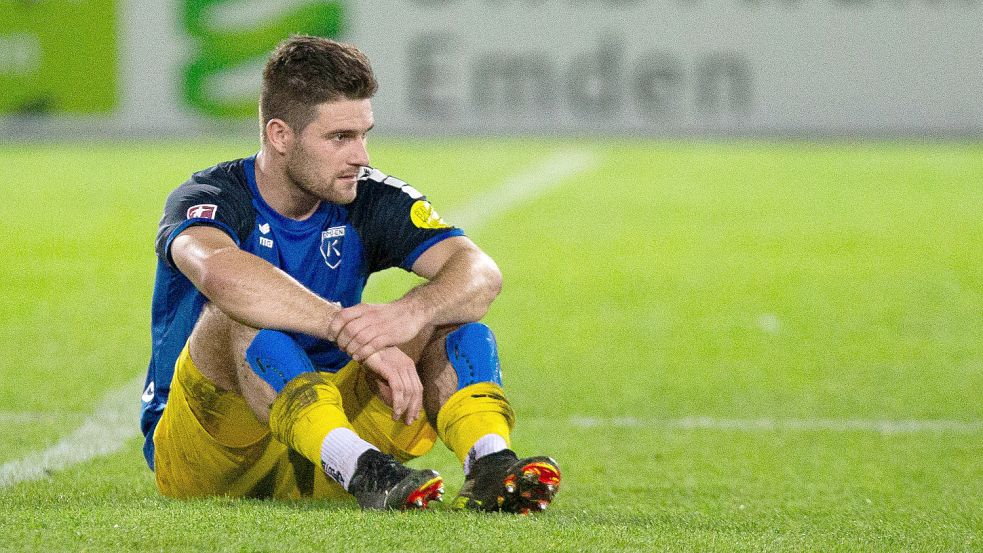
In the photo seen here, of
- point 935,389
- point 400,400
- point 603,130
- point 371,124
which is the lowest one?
point 603,130

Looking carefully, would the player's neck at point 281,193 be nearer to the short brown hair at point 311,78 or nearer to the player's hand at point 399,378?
the short brown hair at point 311,78

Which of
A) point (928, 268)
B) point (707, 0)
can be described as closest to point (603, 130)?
point (707, 0)

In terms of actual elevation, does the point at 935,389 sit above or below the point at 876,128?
above

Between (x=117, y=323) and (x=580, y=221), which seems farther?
(x=580, y=221)

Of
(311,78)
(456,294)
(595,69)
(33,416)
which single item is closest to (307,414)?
(456,294)

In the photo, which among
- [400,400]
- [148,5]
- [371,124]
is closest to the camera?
[400,400]

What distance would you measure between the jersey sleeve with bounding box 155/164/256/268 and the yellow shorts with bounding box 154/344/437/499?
304 millimetres

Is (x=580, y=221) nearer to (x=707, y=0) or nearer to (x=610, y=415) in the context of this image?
(x=610, y=415)

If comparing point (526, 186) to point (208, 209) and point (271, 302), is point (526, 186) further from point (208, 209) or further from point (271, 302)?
point (271, 302)

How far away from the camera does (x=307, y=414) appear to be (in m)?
3.69

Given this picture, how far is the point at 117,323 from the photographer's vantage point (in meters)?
7.81

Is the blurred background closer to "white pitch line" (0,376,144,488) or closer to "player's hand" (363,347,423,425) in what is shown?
"white pitch line" (0,376,144,488)

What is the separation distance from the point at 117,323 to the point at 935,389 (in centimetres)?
378

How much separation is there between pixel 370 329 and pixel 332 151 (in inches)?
20.8
